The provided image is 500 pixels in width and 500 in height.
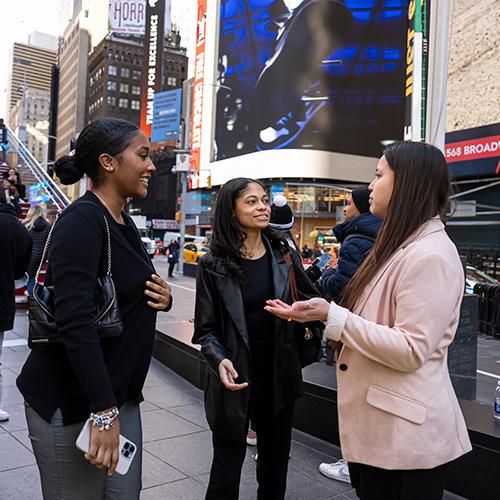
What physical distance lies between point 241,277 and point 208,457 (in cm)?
208

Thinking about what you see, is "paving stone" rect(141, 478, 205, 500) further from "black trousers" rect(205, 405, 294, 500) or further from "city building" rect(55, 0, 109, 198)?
"city building" rect(55, 0, 109, 198)

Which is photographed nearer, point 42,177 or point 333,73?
point 42,177

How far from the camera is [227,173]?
163 feet

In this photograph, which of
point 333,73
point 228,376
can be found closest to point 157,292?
point 228,376

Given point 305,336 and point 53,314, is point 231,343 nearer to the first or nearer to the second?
point 305,336

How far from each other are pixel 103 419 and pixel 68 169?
1.00 metres

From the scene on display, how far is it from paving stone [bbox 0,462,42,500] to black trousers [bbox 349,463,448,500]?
97.4 inches

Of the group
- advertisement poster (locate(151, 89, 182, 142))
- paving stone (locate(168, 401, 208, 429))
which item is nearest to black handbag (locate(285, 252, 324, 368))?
paving stone (locate(168, 401, 208, 429))

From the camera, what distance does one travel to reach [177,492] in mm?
3533

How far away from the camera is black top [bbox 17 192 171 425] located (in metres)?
1.66

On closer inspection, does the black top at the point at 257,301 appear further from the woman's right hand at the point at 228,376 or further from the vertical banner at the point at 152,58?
the vertical banner at the point at 152,58

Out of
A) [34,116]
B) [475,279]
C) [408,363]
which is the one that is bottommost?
[475,279]

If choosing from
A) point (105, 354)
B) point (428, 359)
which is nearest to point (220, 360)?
point (105, 354)

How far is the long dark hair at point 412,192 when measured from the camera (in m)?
1.87
